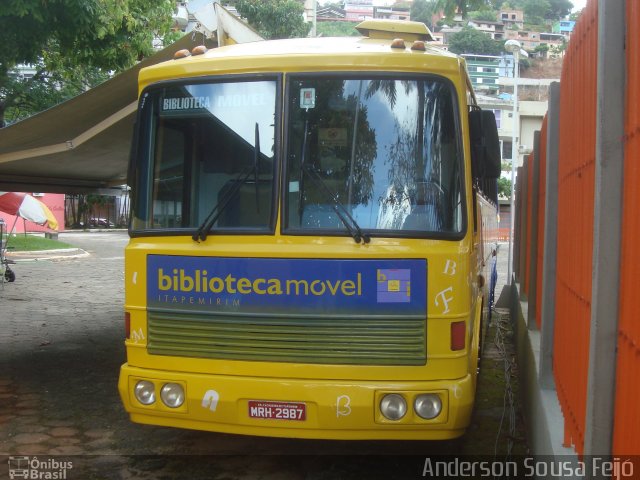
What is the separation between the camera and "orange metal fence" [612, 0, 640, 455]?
7.29 feet

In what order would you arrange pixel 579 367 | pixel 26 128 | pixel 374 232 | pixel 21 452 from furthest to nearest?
1. pixel 26 128
2. pixel 21 452
3. pixel 374 232
4. pixel 579 367

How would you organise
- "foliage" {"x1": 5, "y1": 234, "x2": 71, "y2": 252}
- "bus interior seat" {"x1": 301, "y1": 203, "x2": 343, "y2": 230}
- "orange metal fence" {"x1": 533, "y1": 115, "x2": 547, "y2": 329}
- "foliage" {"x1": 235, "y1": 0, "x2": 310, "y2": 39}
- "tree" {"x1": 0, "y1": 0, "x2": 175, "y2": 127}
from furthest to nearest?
"foliage" {"x1": 235, "y1": 0, "x2": 310, "y2": 39}, "foliage" {"x1": 5, "y1": 234, "x2": 71, "y2": 252}, "tree" {"x1": 0, "y1": 0, "x2": 175, "y2": 127}, "orange metal fence" {"x1": 533, "y1": 115, "x2": 547, "y2": 329}, "bus interior seat" {"x1": 301, "y1": 203, "x2": 343, "y2": 230}

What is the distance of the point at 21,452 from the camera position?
5.52 m

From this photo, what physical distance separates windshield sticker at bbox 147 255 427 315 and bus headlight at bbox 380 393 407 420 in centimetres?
50

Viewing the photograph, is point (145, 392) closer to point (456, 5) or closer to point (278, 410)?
point (278, 410)

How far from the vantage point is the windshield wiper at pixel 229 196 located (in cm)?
468

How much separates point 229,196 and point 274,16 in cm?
3612

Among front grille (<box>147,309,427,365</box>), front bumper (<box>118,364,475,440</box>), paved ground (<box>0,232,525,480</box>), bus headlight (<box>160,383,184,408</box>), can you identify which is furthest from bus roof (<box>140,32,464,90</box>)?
paved ground (<box>0,232,525,480</box>)

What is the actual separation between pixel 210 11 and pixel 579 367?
5207mm

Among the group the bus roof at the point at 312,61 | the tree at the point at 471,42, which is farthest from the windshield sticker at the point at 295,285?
the tree at the point at 471,42

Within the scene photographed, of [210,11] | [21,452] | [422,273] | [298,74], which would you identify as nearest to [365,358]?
[422,273]

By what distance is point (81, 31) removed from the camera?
9.46 metres

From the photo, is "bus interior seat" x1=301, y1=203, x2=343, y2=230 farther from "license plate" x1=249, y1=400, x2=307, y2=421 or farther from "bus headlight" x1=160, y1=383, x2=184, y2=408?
"bus headlight" x1=160, y1=383, x2=184, y2=408

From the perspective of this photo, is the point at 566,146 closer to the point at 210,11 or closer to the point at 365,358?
the point at 365,358
